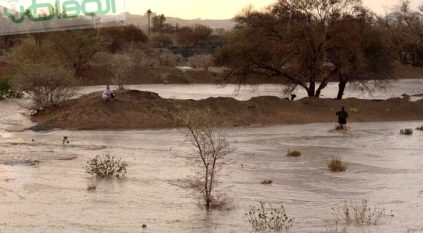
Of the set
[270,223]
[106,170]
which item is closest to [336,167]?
[106,170]

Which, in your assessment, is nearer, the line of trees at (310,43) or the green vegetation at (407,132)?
the green vegetation at (407,132)

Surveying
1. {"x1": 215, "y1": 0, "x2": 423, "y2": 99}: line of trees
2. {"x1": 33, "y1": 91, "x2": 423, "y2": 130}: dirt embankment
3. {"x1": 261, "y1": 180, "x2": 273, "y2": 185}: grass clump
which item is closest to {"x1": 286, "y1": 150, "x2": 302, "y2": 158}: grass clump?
{"x1": 261, "y1": 180, "x2": 273, "y2": 185}: grass clump

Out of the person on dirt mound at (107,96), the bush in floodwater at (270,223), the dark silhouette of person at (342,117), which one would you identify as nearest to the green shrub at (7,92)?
the person on dirt mound at (107,96)

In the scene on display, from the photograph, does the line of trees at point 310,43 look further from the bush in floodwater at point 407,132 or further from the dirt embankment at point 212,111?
the bush in floodwater at point 407,132

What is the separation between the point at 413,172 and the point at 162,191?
8.48m

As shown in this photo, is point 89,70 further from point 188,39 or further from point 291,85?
point 188,39

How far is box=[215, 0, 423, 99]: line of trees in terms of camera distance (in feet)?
126

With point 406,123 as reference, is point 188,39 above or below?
above

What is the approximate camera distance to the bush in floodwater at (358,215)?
13.0 metres

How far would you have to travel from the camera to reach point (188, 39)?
10456 cm

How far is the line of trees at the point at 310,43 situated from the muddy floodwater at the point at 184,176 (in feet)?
29.9

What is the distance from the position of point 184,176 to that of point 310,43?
2190 centimetres

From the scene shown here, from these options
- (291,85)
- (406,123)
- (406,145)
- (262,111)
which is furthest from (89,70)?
(406,145)

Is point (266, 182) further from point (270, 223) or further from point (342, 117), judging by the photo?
point (342, 117)
